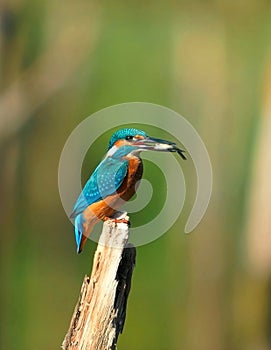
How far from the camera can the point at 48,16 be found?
2.03 metres

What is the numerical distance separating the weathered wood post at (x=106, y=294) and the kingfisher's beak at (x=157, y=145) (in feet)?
0.32

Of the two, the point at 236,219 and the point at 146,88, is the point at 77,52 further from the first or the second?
the point at 236,219

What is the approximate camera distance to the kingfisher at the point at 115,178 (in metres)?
0.92

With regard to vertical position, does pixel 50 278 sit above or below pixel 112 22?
below

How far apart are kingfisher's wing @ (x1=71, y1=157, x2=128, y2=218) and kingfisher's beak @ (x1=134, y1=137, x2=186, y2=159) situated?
0.04 meters

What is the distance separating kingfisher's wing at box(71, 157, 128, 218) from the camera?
0.94m

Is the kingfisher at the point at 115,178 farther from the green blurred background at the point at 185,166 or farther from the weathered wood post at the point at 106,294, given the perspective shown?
the green blurred background at the point at 185,166

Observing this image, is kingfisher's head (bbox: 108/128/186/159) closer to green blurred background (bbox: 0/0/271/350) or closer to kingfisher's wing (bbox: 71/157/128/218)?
kingfisher's wing (bbox: 71/157/128/218)

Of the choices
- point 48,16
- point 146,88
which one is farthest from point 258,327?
point 48,16

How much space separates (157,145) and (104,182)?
0.36 ft

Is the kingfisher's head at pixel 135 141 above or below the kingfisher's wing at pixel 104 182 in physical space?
above

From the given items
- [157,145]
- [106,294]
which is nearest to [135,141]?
[157,145]

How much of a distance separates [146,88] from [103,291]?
116cm

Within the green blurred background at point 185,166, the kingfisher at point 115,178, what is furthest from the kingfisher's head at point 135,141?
the green blurred background at point 185,166
